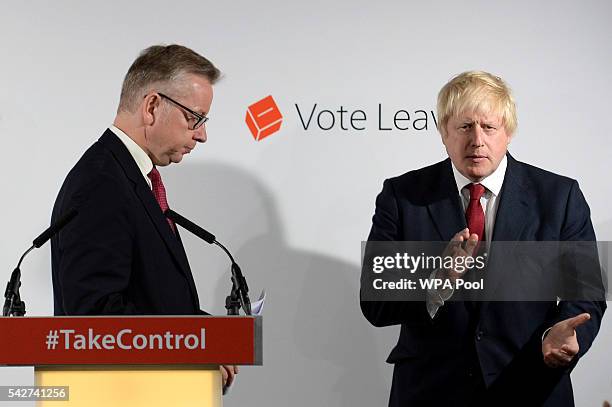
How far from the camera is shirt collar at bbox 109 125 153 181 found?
7.38 ft

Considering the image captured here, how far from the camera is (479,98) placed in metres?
2.59

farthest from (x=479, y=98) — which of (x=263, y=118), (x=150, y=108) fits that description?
(x=150, y=108)

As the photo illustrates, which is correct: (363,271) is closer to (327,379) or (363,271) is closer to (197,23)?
(327,379)

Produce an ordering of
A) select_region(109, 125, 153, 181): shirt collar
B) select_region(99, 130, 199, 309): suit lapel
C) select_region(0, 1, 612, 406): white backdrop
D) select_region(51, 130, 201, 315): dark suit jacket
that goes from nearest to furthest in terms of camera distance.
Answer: select_region(51, 130, 201, 315): dark suit jacket
select_region(99, 130, 199, 309): suit lapel
select_region(109, 125, 153, 181): shirt collar
select_region(0, 1, 612, 406): white backdrop

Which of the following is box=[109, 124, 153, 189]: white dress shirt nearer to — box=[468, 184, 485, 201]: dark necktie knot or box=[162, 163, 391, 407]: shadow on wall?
box=[162, 163, 391, 407]: shadow on wall

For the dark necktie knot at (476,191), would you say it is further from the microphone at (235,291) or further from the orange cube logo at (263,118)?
the microphone at (235,291)

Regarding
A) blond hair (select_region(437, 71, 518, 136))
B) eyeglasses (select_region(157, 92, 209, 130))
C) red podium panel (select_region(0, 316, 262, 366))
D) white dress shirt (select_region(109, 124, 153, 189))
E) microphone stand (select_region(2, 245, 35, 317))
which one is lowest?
red podium panel (select_region(0, 316, 262, 366))

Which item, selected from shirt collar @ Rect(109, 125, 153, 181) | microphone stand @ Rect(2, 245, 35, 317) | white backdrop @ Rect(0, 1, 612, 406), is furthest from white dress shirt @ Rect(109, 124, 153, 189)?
white backdrop @ Rect(0, 1, 612, 406)

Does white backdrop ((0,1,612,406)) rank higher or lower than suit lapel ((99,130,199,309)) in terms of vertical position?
higher

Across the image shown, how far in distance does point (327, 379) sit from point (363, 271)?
17.3 inches

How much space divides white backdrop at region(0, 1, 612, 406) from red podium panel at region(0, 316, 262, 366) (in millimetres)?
1402

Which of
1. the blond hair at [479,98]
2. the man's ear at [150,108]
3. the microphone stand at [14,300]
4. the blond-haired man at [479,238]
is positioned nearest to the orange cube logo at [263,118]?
the blond-haired man at [479,238]

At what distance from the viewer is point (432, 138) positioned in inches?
120

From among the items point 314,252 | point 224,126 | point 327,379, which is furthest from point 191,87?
point 327,379
